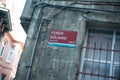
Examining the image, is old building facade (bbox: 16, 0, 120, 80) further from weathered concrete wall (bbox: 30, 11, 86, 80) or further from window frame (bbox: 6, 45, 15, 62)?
window frame (bbox: 6, 45, 15, 62)

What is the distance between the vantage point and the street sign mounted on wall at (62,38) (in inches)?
215

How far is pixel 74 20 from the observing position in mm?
5746

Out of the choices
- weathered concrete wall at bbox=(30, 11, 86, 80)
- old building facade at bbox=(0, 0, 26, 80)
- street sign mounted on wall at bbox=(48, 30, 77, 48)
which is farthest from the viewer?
old building facade at bbox=(0, 0, 26, 80)

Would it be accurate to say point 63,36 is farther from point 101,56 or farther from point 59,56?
point 101,56

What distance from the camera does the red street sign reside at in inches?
217

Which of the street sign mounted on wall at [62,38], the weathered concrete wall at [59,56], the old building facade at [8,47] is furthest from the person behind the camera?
the old building facade at [8,47]

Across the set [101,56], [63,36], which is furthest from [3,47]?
[101,56]

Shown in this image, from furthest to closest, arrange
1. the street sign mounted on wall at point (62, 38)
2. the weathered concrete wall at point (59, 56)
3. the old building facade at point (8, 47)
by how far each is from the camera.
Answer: the old building facade at point (8, 47) < the street sign mounted on wall at point (62, 38) < the weathered concrete wall at point (59, 56)

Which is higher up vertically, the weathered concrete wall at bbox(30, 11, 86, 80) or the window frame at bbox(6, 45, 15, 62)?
the window frame at bbox(6, 45, 15, 62)

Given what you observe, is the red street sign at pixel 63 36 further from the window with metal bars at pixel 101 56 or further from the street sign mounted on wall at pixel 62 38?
the window with metal bars at pixel 101 56

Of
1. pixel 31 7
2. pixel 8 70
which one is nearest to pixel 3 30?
pixel 8 70

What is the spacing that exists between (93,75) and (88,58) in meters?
0.52

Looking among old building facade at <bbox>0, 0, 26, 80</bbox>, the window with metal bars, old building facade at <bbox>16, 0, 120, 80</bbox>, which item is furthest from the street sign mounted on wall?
old building facade at <bbox>0, 0, 26, 80</bbox>

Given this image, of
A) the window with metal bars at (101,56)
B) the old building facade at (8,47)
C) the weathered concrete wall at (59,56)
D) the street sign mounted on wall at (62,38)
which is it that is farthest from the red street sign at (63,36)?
the old building facade at (8,47)
